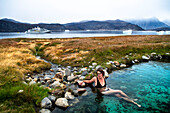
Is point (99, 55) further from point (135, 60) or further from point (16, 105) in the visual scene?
point (16, 105)

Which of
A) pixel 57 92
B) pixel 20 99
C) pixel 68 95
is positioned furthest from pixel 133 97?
pixel 20 99

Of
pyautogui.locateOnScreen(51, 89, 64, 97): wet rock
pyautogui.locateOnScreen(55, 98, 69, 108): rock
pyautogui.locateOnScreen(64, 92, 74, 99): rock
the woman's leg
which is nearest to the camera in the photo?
pyautogui.locateOnScreen(55, 98, 69, 108): rock

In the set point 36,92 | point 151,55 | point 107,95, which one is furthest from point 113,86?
point 151,55

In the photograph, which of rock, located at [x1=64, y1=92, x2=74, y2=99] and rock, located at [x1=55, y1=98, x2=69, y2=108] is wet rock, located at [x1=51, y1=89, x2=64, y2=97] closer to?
rock, located at [x1=64, y1=92, x2=74, y2=99]

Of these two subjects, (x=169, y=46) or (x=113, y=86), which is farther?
(x=169, y=46)

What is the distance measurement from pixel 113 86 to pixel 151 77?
17.8ft

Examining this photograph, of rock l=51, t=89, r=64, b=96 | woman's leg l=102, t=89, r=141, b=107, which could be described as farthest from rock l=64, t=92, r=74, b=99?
woman's leg l=102, t=89, r=141, b=107

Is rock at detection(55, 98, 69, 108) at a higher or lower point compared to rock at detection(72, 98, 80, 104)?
higher

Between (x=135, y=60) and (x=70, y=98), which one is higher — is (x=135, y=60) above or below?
above

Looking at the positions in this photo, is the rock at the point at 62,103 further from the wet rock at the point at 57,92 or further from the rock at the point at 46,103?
the wet rock at the point at 57,92

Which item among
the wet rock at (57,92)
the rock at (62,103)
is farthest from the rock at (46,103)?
the wet rock at (57,92)

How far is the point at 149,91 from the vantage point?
361 inches

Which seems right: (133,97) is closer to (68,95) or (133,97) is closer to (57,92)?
(68,95)

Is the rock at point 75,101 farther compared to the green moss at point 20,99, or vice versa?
the rock at point 75,101
